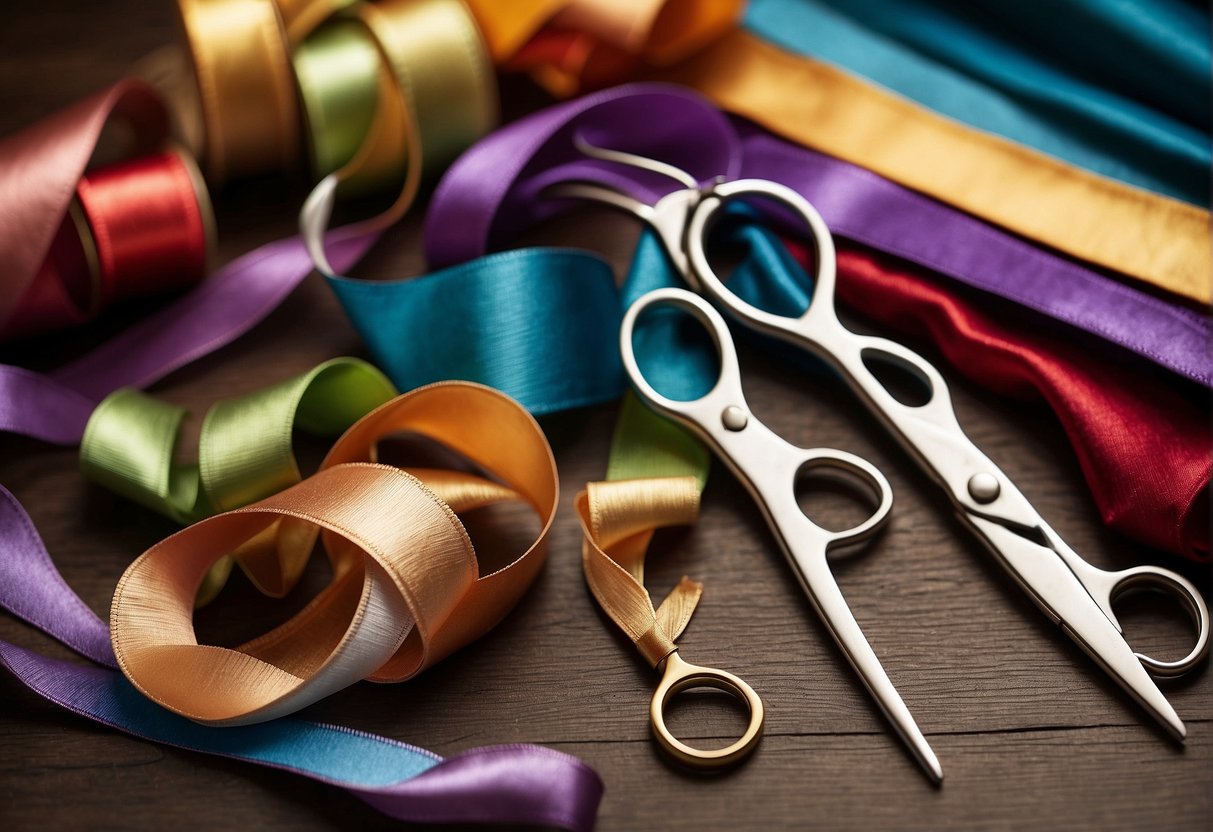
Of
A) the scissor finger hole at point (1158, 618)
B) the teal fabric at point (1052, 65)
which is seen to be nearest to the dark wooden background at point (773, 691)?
the scissor finger hole at point (1158, 618)

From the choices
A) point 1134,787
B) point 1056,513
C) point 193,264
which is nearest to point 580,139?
point 193,264

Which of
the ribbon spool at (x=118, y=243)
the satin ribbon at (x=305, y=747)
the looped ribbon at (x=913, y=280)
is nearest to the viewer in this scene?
the satin ribbon at (x=305, y=747)

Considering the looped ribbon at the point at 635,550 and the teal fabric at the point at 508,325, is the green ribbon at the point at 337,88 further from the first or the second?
the looped ribbon at the point at 635,550

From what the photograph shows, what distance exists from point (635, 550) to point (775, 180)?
12.3 inches

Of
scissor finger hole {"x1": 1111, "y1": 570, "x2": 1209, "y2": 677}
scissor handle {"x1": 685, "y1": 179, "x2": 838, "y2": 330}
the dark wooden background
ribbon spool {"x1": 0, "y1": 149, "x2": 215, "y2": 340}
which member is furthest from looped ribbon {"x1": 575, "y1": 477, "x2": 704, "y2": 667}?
ribbon spool {"x1": 0, "y1": 149, "x2": 215, "y2": 340}

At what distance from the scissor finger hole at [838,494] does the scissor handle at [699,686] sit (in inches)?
4.3

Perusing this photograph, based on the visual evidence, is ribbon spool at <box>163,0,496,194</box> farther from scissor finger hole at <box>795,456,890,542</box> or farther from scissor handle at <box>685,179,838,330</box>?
scissor finger hole at <box>795,456,890,542</box>

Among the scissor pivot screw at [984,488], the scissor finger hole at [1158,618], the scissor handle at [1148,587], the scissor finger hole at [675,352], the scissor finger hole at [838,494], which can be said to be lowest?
the scissor finger hole at [1158,618]

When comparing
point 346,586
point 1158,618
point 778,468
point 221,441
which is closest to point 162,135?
point 221,441

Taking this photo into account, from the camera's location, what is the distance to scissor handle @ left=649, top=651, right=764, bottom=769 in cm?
58

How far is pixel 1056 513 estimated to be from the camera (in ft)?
2.22

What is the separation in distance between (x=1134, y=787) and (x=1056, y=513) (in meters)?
0.16

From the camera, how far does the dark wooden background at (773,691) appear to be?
0.58 meters

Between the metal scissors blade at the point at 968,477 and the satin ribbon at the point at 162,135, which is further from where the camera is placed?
the satin ribbon at the point at 162,135
